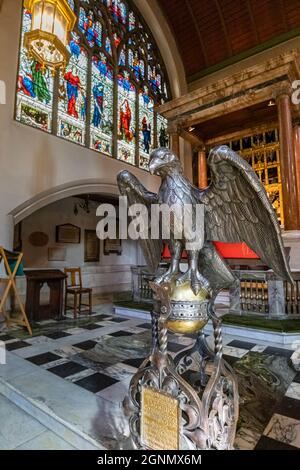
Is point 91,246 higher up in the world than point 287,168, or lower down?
lower down

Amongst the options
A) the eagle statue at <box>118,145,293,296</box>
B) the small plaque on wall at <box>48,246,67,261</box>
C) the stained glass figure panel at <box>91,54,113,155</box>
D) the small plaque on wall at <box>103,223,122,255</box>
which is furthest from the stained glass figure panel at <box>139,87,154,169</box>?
the eagle statue at <box>118,145,293,296</box>

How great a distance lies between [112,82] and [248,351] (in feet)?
20.6

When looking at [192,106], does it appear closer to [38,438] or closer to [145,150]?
[145,150]

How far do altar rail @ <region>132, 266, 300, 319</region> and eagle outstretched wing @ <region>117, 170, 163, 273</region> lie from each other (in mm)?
1575

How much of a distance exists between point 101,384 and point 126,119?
20.2ft

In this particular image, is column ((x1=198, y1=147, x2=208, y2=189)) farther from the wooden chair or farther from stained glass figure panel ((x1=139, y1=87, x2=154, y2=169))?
the wooden chair

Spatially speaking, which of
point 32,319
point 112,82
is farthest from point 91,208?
point 32,319

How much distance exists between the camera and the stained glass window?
14.6ft

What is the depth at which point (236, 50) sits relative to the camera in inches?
284

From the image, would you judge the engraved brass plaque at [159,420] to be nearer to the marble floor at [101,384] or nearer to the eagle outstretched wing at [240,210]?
the marble floor at [101,384]

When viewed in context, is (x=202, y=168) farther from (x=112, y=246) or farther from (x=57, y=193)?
(x=57, y=193)

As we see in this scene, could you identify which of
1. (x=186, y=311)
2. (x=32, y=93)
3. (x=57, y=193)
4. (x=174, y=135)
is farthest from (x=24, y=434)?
(x=174, y=135)

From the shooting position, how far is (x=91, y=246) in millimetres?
7000

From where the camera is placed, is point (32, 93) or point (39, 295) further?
point (32, 93)
